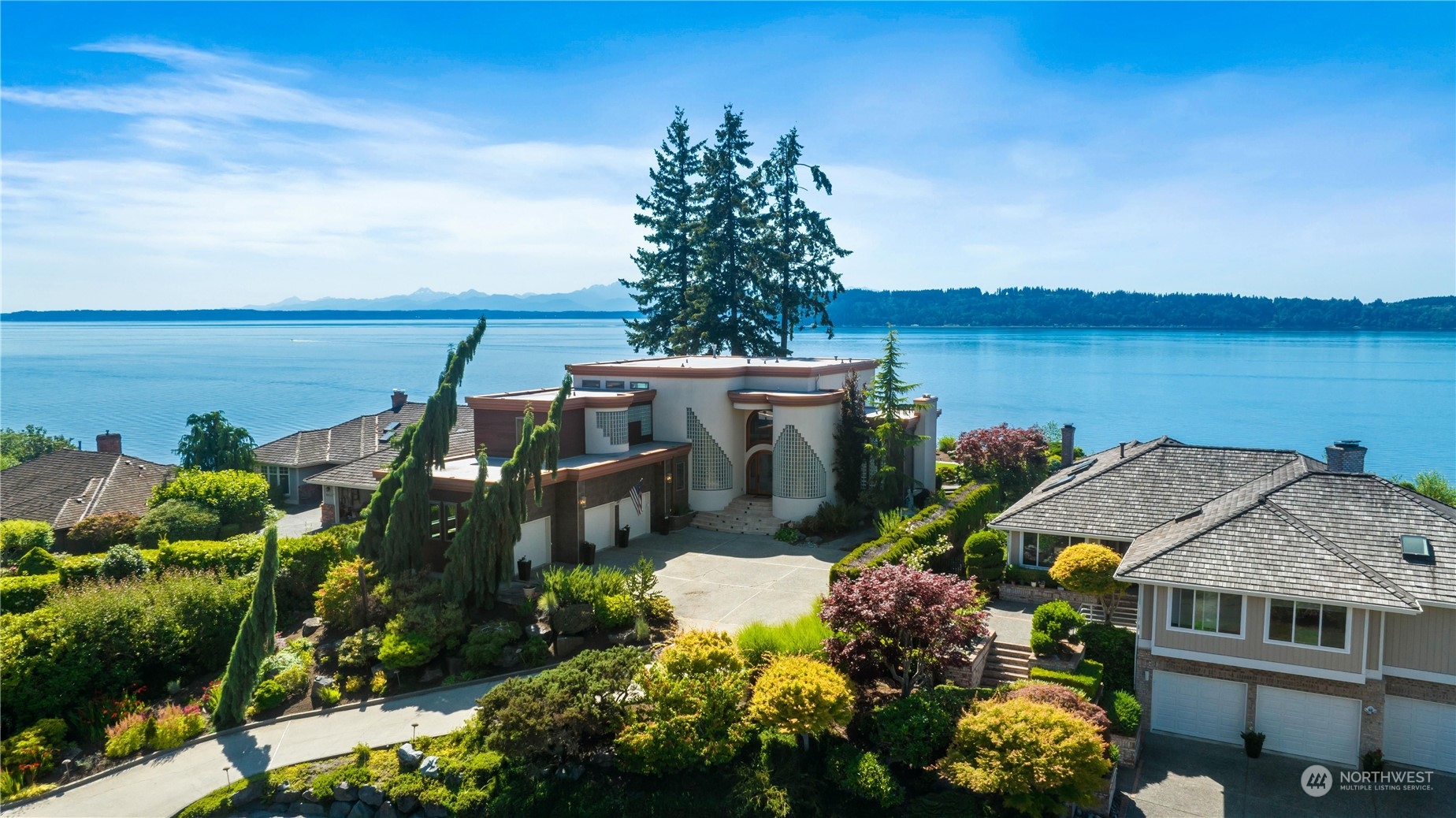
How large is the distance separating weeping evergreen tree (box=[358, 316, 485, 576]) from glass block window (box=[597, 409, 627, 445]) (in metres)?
8.12

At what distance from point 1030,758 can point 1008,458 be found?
825 inches

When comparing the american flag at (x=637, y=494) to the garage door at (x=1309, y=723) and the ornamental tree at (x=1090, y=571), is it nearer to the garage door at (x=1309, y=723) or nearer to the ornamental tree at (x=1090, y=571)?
the ornamental tree at (x=1090, y=571)

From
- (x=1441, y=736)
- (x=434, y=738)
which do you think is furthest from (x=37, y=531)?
(x=1441, y=736)

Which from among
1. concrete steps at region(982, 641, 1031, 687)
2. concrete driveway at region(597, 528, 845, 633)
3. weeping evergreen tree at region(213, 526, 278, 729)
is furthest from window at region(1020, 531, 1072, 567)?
weeping evergreen tree at region(213, 526, 278, 729)

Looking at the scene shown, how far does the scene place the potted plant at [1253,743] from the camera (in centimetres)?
1836

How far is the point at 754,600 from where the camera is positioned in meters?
24.1

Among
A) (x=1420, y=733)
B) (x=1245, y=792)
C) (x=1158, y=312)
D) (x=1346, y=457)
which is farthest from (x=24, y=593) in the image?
(x=1158, y=312)

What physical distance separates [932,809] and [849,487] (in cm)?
1767

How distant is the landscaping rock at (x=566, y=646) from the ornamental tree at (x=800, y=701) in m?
5.40

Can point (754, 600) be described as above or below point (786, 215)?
below

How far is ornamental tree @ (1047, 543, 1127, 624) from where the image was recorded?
2120cm

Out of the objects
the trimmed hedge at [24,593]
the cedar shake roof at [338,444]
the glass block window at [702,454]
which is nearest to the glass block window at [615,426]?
the glass block window at [702,454]

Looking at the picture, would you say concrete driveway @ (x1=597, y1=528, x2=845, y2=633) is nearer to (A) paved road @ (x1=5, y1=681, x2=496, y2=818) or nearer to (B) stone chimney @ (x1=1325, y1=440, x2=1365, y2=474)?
(A) paved road @ (x1=5, y1=681, x2=496, y2=818)

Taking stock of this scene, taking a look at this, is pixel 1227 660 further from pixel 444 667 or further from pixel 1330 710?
pixel 444 667
